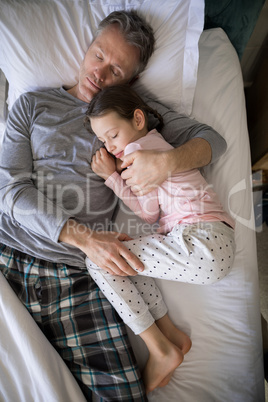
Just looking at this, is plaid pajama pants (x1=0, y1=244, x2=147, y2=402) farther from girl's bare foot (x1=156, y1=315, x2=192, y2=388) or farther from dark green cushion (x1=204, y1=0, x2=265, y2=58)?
dark green cushion (x1=204, y1=0, x2=265, y2=58)

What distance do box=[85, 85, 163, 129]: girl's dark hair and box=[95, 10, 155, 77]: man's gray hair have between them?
169mm

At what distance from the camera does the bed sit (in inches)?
35.5

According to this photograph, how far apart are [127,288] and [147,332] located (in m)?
0.17

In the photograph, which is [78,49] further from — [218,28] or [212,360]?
[212,360]

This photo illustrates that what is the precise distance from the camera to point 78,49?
4.02 ft

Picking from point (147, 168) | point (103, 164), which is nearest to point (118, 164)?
point (103, 164)

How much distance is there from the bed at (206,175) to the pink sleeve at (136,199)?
0.35 feet

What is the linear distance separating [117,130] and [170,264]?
528mm

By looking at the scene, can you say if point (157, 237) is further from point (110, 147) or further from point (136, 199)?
point (110, 147)

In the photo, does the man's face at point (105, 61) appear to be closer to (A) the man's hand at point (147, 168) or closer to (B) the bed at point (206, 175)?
(B) the bed at point (206, 175)

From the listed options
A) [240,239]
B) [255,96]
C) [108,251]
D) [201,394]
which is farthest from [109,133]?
Result: [255,96]

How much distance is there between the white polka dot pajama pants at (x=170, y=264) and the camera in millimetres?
944

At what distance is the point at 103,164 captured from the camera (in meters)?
1.11

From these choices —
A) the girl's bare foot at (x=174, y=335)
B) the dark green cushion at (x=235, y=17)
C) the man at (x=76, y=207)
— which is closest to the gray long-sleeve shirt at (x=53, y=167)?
the man at (x=76, y=207)
